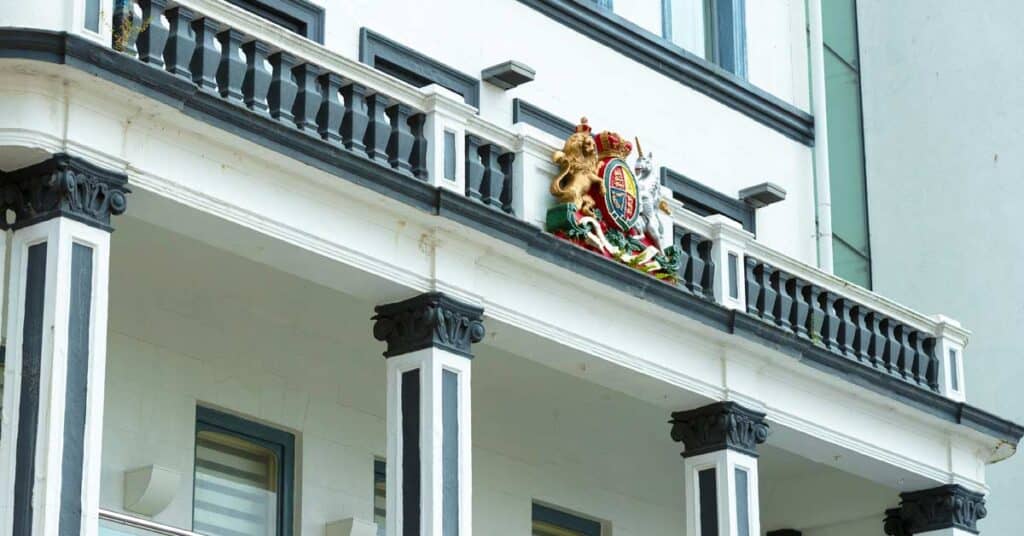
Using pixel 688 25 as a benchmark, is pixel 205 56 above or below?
below

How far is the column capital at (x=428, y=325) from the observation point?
21062 mm

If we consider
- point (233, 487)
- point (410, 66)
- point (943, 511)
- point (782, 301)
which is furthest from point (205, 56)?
point (943, 511)

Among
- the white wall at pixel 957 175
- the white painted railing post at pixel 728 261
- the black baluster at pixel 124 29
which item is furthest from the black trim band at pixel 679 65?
the black baluster at pixel 124 29

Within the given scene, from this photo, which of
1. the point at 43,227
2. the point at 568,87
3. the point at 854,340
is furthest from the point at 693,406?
the point at 43,227

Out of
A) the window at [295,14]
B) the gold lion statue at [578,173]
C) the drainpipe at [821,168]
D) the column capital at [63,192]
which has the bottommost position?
the column capital at [63,192]

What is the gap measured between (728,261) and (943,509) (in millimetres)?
3865

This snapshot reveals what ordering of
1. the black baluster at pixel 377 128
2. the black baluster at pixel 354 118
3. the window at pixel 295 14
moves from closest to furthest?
the black baluster at pixel 354 118 < the black baluster at pixel 377 128 < the window at pixel 295 14

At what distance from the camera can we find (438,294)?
69.3 feet

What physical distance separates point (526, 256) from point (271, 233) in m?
2.76

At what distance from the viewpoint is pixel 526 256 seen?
71.7 feet

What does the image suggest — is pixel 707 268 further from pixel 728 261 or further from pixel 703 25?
pixel 703 25

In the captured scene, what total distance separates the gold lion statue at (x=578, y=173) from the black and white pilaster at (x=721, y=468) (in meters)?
2.40

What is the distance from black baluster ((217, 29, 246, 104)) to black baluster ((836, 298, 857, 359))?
7.93 meters

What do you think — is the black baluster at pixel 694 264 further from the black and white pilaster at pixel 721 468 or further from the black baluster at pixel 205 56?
the black baluster at pixel 205 56
